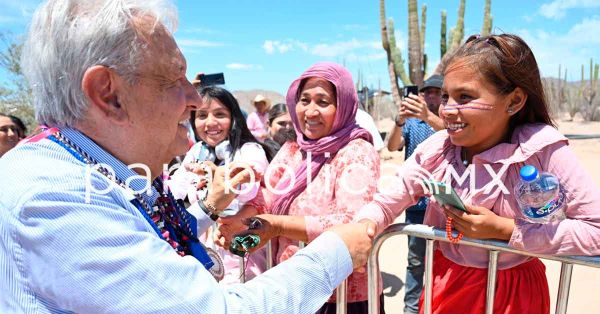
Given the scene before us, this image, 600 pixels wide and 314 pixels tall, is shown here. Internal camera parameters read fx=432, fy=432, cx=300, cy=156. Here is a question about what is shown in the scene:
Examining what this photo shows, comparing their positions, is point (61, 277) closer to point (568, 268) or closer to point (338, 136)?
point (338, 136)

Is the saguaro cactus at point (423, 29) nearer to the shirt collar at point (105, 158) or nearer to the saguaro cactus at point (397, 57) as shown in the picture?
the saguaro cactus at point (397, 57)

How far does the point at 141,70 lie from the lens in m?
1.12

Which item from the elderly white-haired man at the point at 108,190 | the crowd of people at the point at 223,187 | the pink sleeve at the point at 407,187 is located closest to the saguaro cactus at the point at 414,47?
the crowd of people at the point at 223,187

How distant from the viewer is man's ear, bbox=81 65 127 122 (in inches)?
41.8

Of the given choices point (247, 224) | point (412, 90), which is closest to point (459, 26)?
point (412, 90)

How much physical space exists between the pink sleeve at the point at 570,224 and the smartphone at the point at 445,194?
219mm

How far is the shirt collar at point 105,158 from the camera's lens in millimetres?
1098

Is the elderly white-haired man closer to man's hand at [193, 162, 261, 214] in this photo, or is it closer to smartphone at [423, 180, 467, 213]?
smartphone at [423, 180, 467, 213]

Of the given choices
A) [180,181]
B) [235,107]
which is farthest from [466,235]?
[235,107]

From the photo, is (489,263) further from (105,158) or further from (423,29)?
(423,29)

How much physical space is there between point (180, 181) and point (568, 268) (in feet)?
6.57

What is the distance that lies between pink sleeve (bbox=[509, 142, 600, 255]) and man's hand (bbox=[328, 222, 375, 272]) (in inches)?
21.6

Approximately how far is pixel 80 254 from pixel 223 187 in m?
1.12

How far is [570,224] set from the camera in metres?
1.45
